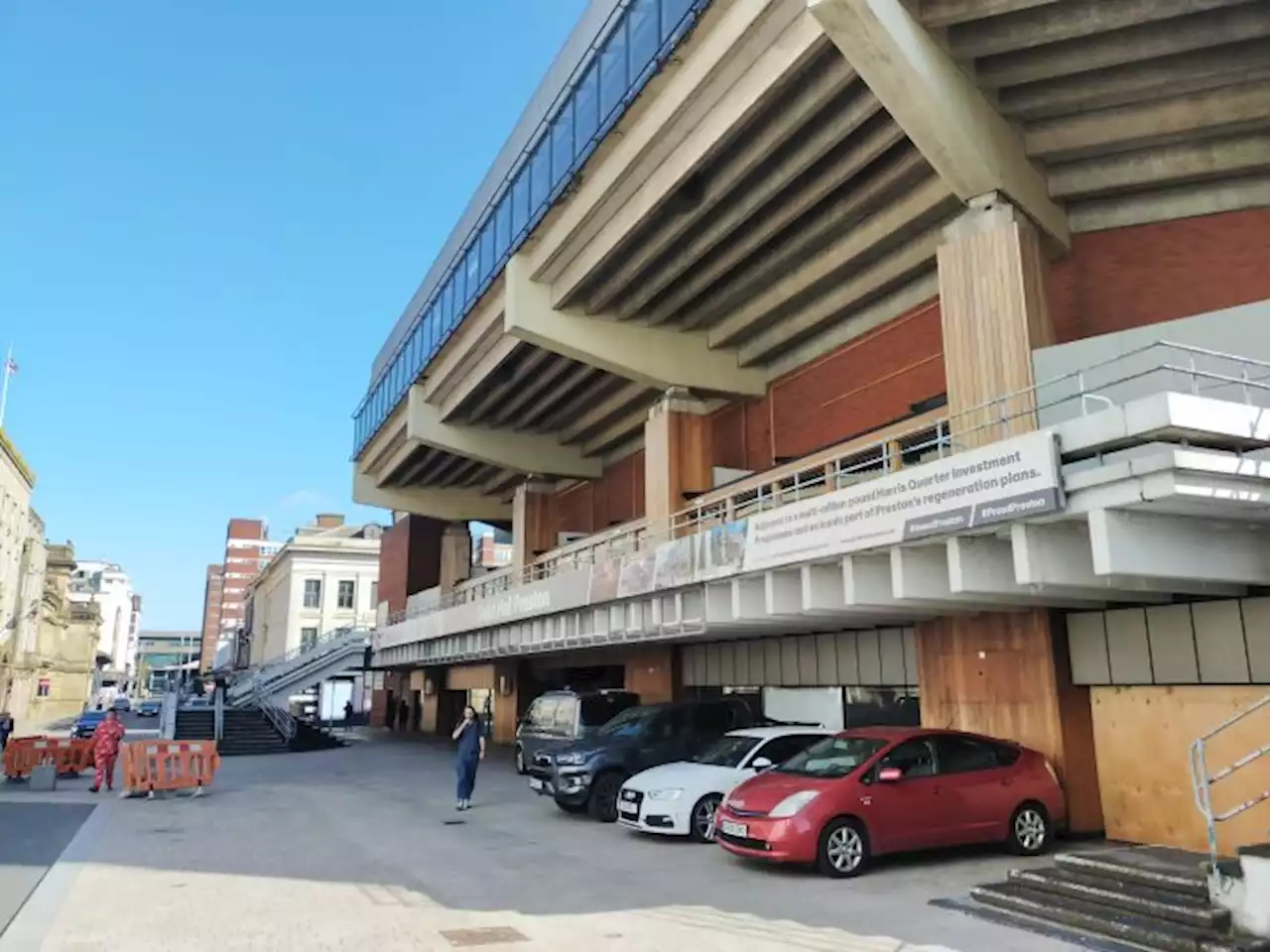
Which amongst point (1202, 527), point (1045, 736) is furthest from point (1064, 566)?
point (1045, 736)

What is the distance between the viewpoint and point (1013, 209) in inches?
598

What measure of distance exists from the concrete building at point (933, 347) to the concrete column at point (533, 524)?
25.3ft

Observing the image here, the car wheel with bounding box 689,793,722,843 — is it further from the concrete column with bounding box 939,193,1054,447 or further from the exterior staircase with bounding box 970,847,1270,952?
the concrete column with bounding box 939,193,1054,447

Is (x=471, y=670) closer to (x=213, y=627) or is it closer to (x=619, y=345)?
(x=619, y=345)

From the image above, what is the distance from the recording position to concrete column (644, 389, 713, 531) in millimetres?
24469

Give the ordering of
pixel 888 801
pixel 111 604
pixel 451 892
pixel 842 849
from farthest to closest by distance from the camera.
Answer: pixel 111 604, pixel 888 801, pixel 842 849, pixel 451 892

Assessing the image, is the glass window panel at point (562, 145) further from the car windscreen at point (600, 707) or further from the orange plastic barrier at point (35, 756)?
the orange plastic barrier at point (35, 756)

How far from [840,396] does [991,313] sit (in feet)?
22.1

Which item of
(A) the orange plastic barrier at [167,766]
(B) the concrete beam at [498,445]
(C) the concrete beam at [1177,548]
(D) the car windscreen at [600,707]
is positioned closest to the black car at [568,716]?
(D) the car windscreen at [600,707]

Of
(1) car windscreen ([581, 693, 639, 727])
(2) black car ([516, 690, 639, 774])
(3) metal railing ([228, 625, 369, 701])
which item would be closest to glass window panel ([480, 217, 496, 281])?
(2) black car ([516, 690, 639, 774])

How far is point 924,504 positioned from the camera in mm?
11414

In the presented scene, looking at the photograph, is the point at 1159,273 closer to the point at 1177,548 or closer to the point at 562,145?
the point at 1177,548

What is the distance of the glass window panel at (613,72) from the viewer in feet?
63.9

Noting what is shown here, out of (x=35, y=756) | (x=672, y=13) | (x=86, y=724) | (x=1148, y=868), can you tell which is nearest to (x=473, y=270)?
(x=672, y=13)
